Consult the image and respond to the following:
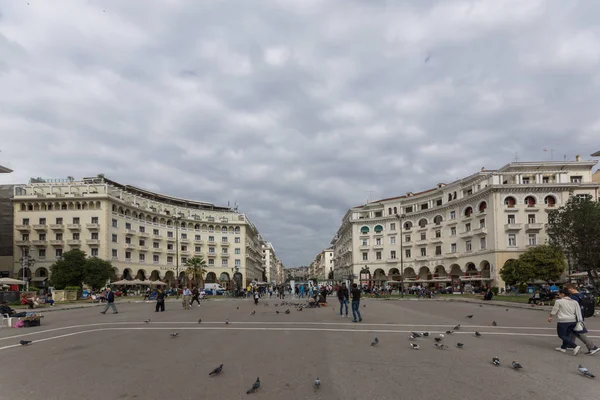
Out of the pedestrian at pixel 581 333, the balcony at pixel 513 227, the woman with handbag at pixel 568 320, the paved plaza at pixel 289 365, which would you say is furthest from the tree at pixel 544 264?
the woman with handbag at pixel 568 320

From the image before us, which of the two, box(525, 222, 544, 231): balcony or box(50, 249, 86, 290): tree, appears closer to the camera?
box(50, 249, 86, 290): tree

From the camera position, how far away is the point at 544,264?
44219 mm

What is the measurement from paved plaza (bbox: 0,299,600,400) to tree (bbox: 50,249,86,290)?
37977 mm

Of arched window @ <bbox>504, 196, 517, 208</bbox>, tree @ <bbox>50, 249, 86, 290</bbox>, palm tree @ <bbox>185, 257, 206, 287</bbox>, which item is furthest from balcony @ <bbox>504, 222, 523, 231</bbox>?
tree @ <bbox>50, 249, 86, 290</bbox>

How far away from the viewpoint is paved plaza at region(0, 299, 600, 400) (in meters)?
6.94

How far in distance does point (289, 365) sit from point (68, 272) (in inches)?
1935

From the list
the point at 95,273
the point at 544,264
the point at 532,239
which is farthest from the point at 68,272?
the point at 532,239

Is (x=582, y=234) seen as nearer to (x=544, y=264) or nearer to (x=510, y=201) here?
(x=544, y=264)

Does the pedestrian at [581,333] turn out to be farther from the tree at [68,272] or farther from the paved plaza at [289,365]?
the tree at [68,272]

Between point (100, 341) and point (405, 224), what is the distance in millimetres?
69909

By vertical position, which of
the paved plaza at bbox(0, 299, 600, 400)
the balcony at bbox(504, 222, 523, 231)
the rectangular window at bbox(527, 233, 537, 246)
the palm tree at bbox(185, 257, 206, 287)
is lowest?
the palm tree at bbox(185, 257, 206, 287)

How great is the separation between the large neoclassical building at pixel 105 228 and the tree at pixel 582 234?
37695 millimetres

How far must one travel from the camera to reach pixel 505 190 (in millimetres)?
54438

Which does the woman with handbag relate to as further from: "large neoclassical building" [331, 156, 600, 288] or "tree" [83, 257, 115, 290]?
"tree" [83, 257, 115, 290]
